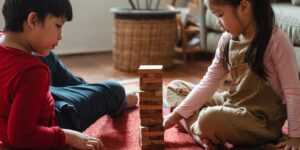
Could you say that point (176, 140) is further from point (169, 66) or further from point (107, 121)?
point (169, 66)

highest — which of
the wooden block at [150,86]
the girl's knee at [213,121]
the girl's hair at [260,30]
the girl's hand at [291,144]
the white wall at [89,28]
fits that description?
the girl's hair at [260,30]

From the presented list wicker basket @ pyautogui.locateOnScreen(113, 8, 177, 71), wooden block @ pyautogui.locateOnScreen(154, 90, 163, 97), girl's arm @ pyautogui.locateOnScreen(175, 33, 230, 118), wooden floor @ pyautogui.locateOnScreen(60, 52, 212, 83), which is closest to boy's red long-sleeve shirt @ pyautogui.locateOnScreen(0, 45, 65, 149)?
wooden block @ pyautogui.locateOnScreen(154, 90, 163, 97)

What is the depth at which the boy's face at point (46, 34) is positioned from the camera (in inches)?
36.1

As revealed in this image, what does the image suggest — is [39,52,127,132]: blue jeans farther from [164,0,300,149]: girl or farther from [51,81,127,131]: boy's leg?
[164,0,300,149]: girl

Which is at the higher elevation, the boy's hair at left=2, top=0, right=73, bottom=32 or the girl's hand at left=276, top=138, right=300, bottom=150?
the boy's hair at left=2, top=0, right=73, bottom=32

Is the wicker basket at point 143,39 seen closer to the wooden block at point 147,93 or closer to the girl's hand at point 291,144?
the wooden block at point 147,93

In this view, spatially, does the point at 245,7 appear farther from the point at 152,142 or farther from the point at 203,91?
the point at 152,142

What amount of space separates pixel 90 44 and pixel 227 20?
1.82m

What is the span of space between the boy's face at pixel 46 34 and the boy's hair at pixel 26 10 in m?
0.01

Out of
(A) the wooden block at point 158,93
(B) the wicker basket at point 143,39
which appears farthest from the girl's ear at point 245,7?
(B) the wicker basket at point 143,39

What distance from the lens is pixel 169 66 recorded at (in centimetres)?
228

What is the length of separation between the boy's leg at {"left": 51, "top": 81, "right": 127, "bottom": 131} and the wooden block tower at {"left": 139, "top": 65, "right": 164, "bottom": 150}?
18cm

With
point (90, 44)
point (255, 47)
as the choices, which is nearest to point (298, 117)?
point (255, 47)

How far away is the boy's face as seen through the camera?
917 mm
